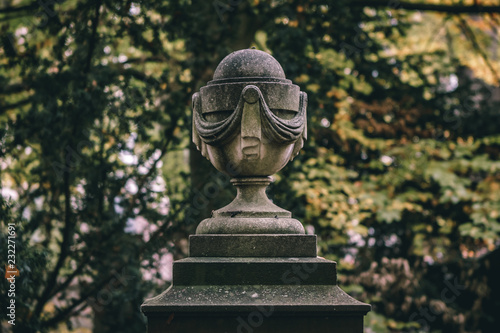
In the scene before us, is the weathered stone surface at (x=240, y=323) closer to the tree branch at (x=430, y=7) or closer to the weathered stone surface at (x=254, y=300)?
the weathered stone surface at (x=254, y=300)

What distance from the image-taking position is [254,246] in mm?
3697

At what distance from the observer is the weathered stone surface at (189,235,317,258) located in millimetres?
3693

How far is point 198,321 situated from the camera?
3.32m

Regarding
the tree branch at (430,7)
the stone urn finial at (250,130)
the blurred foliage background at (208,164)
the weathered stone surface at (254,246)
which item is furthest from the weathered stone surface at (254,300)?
the tree branch at (430,7)

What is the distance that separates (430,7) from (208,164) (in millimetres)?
5211

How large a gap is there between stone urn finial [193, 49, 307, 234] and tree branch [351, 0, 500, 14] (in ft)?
17.7

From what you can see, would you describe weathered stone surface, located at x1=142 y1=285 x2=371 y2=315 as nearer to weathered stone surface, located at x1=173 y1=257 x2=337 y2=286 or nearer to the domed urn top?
weathered stone surface, located at x1=173 y1=257 x2=337 y2=286

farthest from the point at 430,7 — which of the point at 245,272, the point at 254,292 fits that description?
the point at 254,292

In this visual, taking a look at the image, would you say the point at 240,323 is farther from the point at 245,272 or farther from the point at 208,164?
the point at 208,164

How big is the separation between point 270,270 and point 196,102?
142 centimetres

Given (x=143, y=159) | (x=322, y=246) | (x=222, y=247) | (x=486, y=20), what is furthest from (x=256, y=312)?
(x=486, y=20)

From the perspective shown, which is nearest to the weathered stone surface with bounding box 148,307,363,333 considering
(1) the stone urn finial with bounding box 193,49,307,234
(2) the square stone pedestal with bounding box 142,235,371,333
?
(2) the square stone pedestal with bounding box 142,235,371,333

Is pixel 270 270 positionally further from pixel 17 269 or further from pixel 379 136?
pixel 379 136

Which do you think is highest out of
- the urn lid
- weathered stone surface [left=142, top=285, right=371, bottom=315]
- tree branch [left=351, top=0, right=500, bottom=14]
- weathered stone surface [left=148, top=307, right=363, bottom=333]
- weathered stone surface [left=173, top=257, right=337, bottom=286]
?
tree branch [left=351, top=0, right=500, bottom=14]
